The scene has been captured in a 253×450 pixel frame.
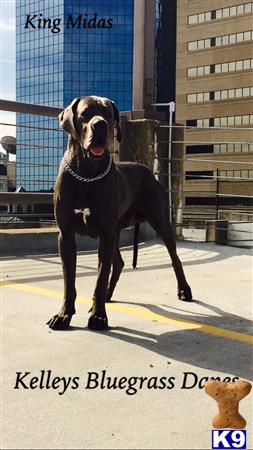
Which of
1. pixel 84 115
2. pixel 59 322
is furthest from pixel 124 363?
pixel 84 115

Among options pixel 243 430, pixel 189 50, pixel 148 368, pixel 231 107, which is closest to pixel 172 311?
pixel 148 368

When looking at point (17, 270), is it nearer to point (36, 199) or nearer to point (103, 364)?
point (36, 199)

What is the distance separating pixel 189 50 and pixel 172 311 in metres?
63.4

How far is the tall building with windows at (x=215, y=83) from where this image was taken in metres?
58.6

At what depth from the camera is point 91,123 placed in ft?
9.82

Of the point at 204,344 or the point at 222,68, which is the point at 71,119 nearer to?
the point at 204,344

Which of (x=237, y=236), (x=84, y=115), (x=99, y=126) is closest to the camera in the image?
(x=99, y=126)

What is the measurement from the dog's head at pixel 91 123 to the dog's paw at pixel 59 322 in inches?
41.6

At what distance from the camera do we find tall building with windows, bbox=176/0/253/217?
5856 centimetres

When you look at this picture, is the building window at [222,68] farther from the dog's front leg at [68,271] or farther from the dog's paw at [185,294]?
the dog's front leg at [68,271]

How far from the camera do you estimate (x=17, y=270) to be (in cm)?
547

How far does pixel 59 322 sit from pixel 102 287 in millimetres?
352

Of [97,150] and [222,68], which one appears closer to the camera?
[97,150]

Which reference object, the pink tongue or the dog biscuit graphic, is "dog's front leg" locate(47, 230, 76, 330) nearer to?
the pink tongue
